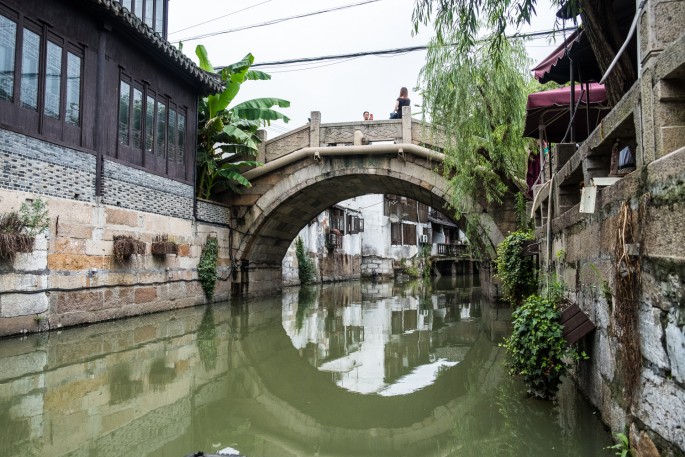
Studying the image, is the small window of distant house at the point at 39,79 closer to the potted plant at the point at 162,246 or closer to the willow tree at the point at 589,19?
the potted plant at the point at 162,246

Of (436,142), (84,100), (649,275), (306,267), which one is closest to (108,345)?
(84,100)

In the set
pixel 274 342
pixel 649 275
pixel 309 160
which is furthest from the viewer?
pixel 309 160

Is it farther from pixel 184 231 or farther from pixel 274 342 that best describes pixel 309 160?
pixel 274 342

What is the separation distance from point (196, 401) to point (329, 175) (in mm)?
9242

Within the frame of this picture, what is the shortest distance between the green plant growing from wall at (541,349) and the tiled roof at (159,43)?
746 centimetres

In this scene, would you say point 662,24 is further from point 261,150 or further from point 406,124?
point 261,150

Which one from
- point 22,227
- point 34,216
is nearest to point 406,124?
point 34,216

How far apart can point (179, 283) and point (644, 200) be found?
9796 mm

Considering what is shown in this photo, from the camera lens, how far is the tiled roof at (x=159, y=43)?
8116 mm

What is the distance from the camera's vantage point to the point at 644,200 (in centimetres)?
259

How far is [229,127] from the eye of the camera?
41.0ft

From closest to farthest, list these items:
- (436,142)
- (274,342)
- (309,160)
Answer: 1. (274,342)
2. (436,142)
3. (309,160)

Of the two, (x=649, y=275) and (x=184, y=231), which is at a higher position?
(x=184, y=231)

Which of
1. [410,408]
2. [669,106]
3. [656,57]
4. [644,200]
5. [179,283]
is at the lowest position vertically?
[410,408]
